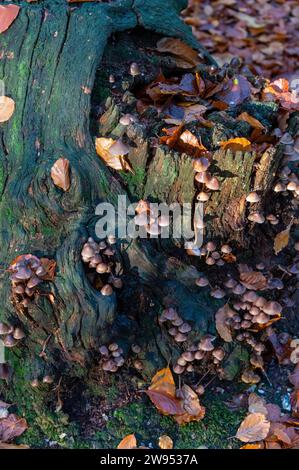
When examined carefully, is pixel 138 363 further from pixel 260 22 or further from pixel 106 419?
pixel 260 22

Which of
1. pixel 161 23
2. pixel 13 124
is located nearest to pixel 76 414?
pixel 13 124

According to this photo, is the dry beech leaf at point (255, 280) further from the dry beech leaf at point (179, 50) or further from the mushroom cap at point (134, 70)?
the dry beech leaf at point (179, 50)

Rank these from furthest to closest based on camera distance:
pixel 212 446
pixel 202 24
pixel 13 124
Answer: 1. pixel 202 24
2. pixel 13 124
3. pixel 212 446

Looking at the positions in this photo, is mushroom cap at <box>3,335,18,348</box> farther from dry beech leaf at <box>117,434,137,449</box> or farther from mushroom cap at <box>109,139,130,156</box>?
mushroom cap at <box>109,139,130,156</box>

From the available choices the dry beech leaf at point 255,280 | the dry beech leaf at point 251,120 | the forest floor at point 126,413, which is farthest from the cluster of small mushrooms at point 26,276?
the dry beech leaf at point 251,120

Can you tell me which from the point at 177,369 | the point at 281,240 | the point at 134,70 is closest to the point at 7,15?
the point at 134,70

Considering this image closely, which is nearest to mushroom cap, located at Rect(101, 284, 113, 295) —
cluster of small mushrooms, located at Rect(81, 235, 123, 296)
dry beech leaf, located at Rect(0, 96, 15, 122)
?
cluster of small mushrooms, located at Rect(81, 235, 123, 296)

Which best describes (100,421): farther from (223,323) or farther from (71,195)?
(71,195)
